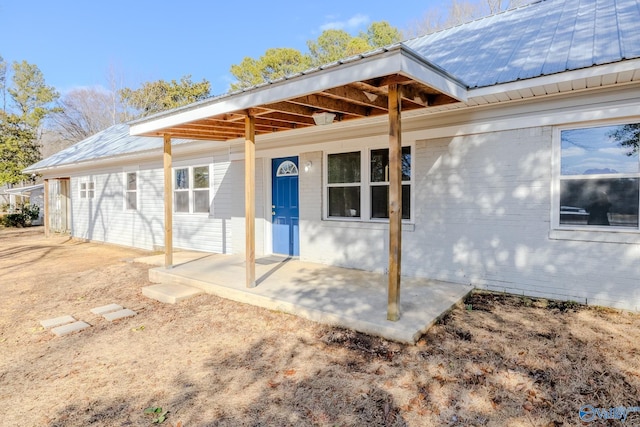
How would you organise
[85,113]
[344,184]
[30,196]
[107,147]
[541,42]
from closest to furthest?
[541,42] < [344,184] < [107,147] < [30,196] < [85,113]

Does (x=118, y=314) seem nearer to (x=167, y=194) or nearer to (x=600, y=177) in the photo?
(x=167, y=194)

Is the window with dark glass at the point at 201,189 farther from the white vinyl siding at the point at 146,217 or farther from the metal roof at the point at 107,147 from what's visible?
the metal roof at the point at 107,147

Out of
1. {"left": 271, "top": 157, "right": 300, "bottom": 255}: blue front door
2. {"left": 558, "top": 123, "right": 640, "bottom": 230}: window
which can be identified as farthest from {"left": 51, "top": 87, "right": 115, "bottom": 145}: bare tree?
{"left": 558, "top": 123, "right": 640, "bottom": 230}: window

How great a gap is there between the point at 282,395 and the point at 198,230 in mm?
7282

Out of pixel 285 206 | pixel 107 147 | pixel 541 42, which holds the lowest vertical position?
pixel 285 206

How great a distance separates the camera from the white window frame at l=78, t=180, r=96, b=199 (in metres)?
13.5

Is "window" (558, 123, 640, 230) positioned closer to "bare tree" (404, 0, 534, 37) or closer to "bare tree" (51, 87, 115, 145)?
"bare tree" (404, 0, 534, 37)

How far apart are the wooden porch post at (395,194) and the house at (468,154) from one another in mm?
15

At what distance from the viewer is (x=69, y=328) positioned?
178 inches

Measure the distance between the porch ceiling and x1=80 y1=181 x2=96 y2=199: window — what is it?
28.3ft

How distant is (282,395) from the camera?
2.92m

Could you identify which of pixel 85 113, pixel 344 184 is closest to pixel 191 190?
pixel 344 184

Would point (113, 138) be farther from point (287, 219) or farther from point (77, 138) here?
point (77, 138)

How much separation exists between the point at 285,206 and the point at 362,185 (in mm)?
2014
